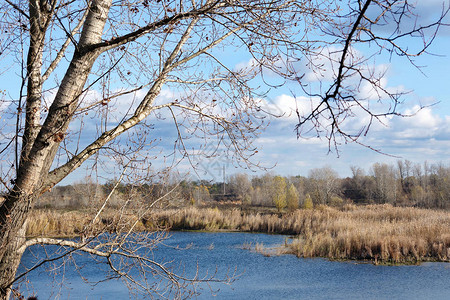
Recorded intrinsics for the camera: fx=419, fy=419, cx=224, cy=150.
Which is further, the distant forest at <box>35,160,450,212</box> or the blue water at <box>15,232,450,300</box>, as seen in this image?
the distant forest at <box>35,160,450,212</box>

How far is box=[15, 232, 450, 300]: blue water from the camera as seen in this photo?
8.68m

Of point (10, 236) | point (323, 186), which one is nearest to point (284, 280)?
point (10, 236)

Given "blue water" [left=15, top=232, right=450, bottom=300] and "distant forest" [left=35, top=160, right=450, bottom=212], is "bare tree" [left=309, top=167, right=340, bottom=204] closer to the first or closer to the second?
"distant forest" [left=35, top=160, right=450, bottom=212]

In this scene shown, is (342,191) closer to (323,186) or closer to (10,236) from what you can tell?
(323,186)

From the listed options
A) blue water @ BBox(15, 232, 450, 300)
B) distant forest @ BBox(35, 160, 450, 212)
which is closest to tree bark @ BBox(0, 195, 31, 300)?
blue water @ BBox(15, 232, 450, 300)

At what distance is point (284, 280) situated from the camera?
9.84 m

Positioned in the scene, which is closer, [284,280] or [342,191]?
[284,280]

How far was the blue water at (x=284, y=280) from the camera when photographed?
8675mm

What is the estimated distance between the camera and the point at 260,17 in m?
3.19

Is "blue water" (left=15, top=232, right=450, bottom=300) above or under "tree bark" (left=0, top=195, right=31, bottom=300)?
under

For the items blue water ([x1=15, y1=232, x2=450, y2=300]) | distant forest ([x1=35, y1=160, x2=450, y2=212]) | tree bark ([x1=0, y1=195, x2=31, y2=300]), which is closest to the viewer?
tree bark ([x1=0, y1=195, x2=31, y2=300])

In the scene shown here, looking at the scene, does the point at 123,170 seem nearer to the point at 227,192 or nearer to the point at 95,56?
the point at 95,56

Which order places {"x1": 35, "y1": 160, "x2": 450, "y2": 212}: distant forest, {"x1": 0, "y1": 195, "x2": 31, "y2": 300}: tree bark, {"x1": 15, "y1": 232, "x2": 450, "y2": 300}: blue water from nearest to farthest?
1. {"x1": 0, "y1": 195, "x2": 31, "y2": 300}: tree bark
2. {"x1": 15, "y1": 232, "x2": 450, "y2": 300}: blue water
3. {"x1": 35, "y1": 160, "x2": 450, "y2": 212}: distant forest

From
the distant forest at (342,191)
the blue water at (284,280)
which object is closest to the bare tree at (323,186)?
the distant forest at (342,191)
